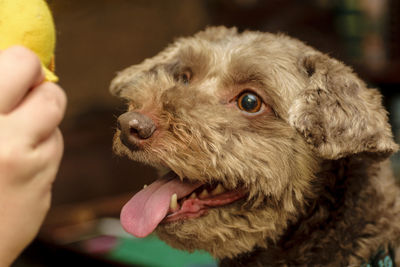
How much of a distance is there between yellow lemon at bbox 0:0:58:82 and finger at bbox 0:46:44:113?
0.36 feet

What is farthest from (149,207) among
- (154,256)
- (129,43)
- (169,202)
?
(129,43)

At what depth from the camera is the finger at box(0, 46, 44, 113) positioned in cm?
71

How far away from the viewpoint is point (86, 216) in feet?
11.0

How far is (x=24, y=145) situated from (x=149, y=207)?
58cm

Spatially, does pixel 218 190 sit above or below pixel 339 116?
below

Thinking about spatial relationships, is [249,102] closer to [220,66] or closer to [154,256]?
[220,66]

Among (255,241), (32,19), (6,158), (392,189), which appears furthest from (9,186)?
(392,189)

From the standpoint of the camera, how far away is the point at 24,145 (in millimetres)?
717

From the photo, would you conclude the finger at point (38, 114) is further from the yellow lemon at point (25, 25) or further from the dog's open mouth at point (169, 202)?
the dog's open mouth at point (169, 202)

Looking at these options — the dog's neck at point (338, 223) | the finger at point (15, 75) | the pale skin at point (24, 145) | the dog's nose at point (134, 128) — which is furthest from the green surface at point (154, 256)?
the finger at point (15, 75)

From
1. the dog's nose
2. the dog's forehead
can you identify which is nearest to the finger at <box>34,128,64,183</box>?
the dog's nose

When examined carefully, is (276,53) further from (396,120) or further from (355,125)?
(396,120)

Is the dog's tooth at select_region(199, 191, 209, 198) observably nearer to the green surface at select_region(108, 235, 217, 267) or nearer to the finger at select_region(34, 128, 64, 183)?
the finger at select_region(34, 128, 64, 183)

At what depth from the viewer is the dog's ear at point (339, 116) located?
1215 millimetres
